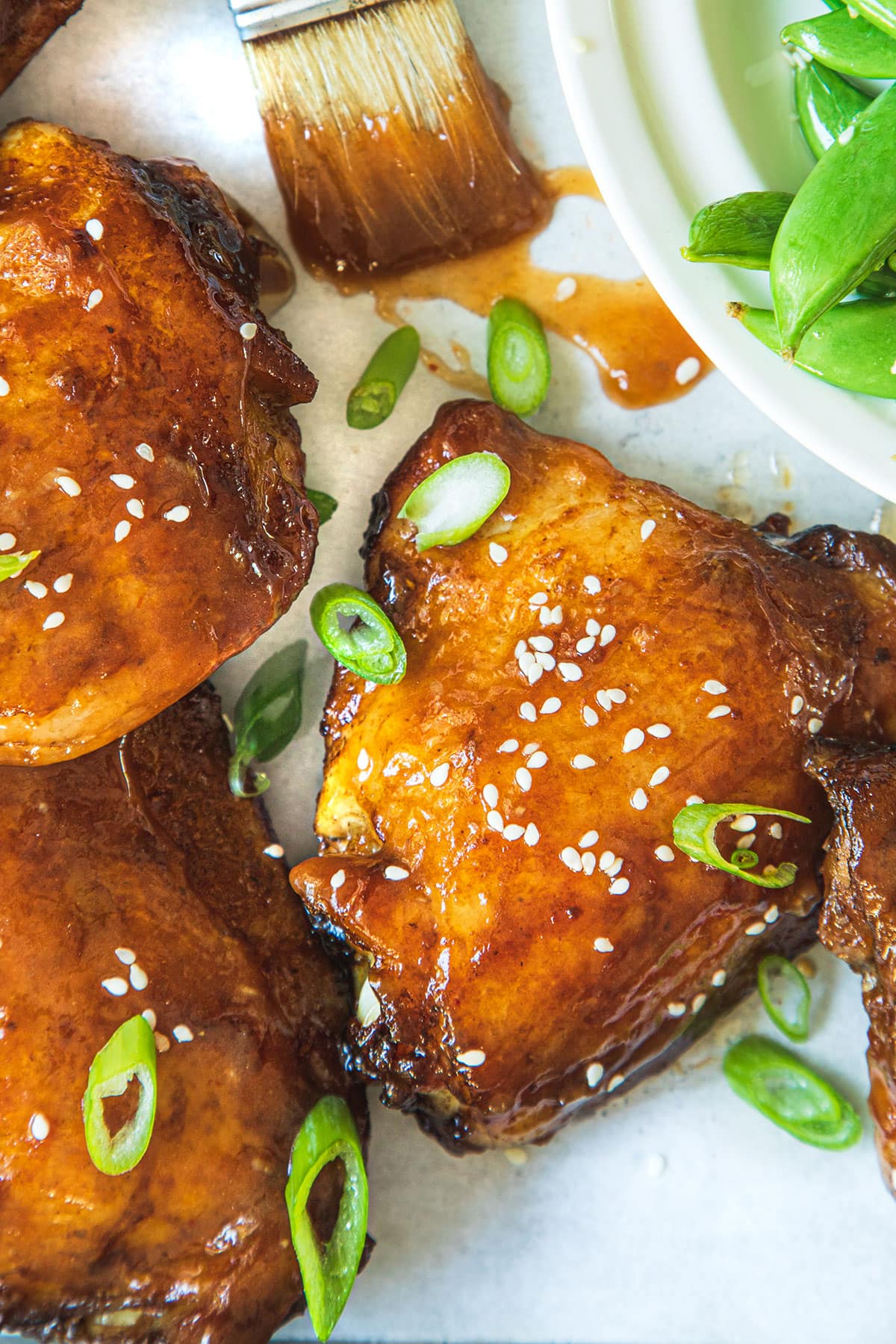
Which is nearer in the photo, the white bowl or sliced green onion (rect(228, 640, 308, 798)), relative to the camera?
the white bowl

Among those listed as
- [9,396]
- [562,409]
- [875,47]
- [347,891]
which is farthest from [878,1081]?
[9,396]

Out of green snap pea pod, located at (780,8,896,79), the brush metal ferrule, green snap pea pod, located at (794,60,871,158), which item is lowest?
green snap pea pod, located at (794,60,871,158)

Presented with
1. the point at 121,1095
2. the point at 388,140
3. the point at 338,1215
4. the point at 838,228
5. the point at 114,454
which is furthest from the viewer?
the point at 388,140

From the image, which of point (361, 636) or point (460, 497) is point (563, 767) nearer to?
point (361, 636)

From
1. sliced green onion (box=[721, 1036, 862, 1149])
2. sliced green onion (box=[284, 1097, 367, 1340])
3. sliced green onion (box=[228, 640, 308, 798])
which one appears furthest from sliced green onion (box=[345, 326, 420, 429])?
sliced green onion (box=[721, 1036, 862, 1149])

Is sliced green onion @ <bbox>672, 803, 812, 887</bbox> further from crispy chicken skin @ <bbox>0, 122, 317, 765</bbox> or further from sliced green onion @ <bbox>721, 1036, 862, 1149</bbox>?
crispy chicken skin @ <bbox>0, 122, 317, 765</bbox>

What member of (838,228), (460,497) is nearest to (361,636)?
(460,497)

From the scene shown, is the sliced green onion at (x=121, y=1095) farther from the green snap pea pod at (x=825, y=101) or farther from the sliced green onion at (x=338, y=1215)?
the green snap pea pod at (x=825, y=101)

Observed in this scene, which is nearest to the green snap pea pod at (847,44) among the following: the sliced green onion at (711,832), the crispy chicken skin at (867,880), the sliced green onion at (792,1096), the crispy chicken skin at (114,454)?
the crispy chicken skin at (114,454)
